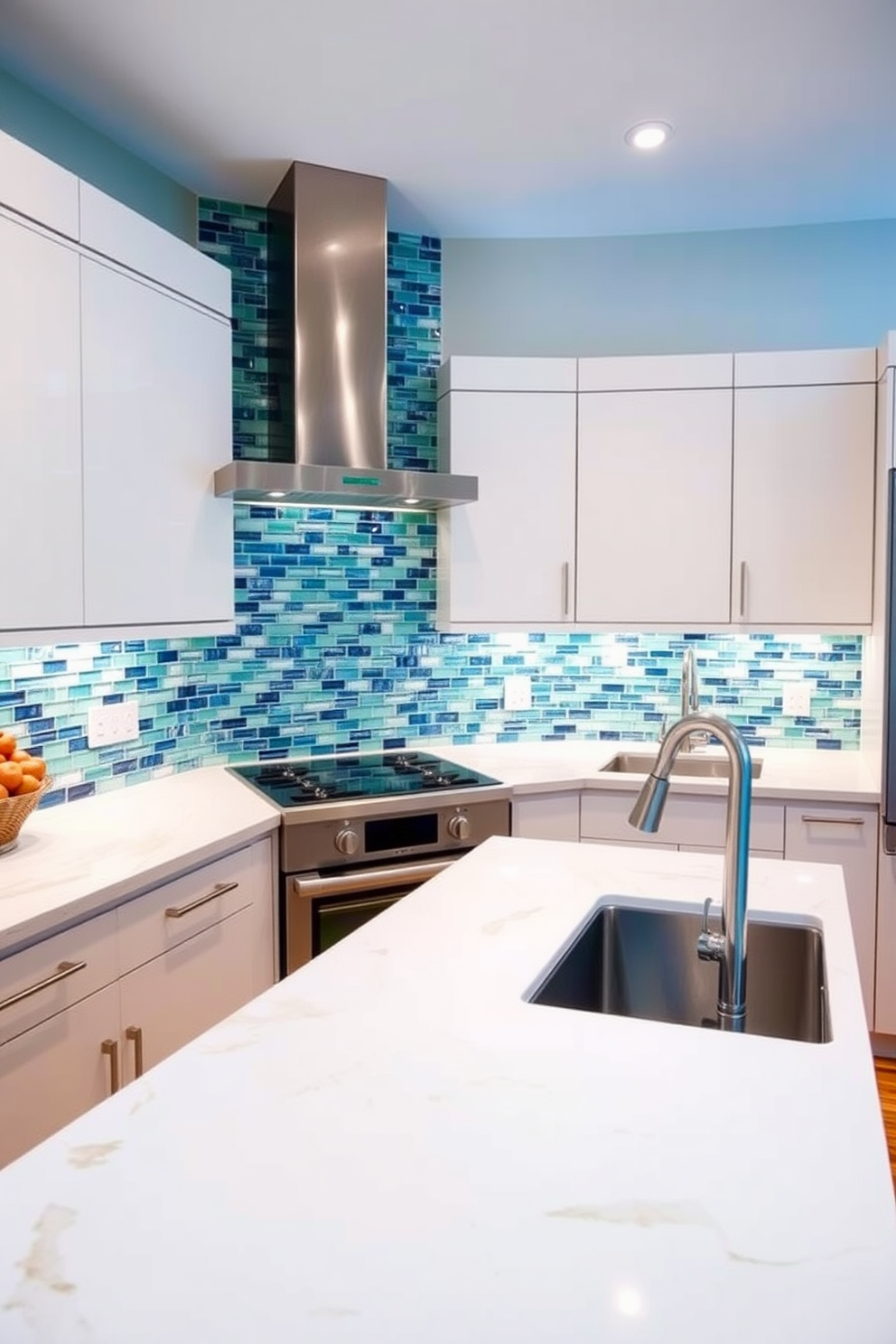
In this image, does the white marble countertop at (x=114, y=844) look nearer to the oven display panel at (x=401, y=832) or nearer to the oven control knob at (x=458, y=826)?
the oven display panel at (x=401, y=832)

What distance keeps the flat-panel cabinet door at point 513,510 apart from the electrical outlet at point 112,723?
1043mm

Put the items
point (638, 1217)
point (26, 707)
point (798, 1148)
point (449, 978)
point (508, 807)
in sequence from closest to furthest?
point (638, 1217) < point (798, 1148) < point (449, 978) < point (26, 707) < point (508, 807)

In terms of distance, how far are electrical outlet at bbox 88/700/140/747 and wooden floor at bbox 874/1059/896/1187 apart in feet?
7.10

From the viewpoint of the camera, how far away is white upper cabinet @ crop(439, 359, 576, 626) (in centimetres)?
303

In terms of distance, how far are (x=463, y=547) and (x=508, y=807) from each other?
872mm

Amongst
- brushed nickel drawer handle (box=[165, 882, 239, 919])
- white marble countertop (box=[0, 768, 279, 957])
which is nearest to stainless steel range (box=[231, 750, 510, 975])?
white marble countertop (box=[0, 768, 279, 957])

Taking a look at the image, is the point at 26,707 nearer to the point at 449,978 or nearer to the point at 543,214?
the point at 449,978

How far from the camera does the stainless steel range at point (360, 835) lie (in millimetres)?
2334

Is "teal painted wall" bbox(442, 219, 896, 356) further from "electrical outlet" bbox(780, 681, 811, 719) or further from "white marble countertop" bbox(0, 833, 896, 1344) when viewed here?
"white marble countertop" bbox(0, 833, 896, 1344)

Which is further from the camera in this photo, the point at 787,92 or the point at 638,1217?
the point at 787,92

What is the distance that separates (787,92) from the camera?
2312 mm

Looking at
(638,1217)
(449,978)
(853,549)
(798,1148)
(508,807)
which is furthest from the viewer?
(853,549)

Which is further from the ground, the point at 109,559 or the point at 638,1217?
the point at 109,559

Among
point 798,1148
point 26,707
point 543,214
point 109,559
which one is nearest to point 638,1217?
point 798,1148
